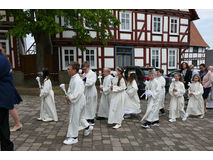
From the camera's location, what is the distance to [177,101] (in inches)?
231

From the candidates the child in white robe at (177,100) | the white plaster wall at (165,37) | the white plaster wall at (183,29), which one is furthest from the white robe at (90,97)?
the white plaster wall at (183,29)

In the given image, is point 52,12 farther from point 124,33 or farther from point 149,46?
point 149,46

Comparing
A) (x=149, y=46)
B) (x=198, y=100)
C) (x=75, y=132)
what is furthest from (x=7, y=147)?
(x=149, y=46)

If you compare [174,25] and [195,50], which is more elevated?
[174,25]

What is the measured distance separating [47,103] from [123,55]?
11956 millimetres

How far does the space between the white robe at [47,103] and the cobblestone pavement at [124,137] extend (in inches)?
10.7

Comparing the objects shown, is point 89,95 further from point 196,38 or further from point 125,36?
point 196,38

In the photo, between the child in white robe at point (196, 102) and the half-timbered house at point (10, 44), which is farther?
the half-timbered house at point (10, 44)

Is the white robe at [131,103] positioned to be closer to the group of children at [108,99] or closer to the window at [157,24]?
the group of children at [108,99]

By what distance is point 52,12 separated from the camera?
8.94 meters

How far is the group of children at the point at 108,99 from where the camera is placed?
3871 mm

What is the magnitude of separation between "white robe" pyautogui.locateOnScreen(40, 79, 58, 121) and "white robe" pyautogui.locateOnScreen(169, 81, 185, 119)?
3.75 m

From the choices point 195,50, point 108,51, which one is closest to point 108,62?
point 108,51

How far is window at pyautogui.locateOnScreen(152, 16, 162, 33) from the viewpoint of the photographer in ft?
56.1
